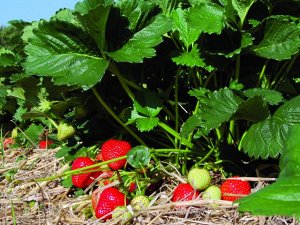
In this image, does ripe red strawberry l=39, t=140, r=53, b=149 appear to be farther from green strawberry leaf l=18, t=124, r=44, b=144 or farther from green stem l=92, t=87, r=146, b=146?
green stem l=92, t=87, r=146, b=146

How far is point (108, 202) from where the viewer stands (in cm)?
159

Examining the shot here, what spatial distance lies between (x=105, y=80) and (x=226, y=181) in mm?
602

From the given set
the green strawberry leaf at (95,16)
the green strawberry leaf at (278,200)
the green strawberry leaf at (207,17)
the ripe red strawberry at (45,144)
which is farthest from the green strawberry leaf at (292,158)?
the ripe red strawberry at (45,144)

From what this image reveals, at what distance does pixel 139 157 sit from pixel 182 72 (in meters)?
0.45

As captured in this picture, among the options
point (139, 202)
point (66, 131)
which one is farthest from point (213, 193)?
point (66, 131)

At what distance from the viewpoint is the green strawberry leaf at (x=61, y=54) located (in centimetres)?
166

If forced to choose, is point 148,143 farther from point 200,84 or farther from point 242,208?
point 242,208

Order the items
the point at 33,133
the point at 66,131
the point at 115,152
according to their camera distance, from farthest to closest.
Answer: the point at 33,133 < the point at 66,131 < the point at 115,152

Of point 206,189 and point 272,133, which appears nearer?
point 272,133

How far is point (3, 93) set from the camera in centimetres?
260

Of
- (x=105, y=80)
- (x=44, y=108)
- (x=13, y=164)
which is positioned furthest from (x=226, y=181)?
(x=13, y=164)

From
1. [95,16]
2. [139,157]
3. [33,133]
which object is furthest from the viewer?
[33,133]

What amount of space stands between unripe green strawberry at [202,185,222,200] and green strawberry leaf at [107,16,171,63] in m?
0.42

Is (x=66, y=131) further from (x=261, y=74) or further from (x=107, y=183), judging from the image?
(x=261, y=74)
